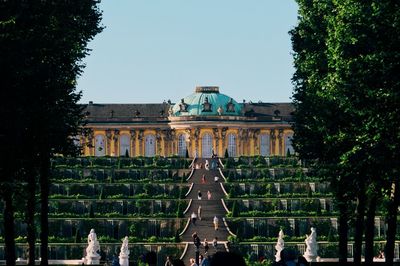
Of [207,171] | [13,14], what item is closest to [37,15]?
[13,14]

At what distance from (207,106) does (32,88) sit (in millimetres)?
107764

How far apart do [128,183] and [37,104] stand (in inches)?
1777

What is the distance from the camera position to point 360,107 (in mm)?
35188

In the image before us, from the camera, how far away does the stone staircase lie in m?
62.3

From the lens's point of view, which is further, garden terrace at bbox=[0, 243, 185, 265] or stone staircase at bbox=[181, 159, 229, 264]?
stone staircase at bbox=[181, 159, 229, 264]

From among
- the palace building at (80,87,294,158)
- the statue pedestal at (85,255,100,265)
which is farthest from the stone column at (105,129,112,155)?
the statue pedestal at (85,255,100,265)

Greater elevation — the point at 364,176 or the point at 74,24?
the point at 74,24

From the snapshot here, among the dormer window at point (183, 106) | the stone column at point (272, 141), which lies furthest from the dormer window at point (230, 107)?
the stone column at point (272, 141)

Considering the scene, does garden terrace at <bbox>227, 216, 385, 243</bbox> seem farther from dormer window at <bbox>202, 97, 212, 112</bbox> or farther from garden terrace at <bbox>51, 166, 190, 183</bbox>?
dormer window at <bbox>202, 97, 212, 112</bbox>

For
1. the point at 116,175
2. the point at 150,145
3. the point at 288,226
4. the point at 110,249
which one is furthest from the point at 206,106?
the point at 110,249

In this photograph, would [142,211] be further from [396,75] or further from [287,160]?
[396,75]

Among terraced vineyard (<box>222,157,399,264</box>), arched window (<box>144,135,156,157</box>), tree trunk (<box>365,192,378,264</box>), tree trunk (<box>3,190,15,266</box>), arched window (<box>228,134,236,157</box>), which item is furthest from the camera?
arched window (<box>144,135,156,157</box>)

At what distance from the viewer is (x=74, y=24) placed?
42.0 meters

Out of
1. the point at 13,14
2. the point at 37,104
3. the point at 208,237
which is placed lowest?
the point at 208,237
